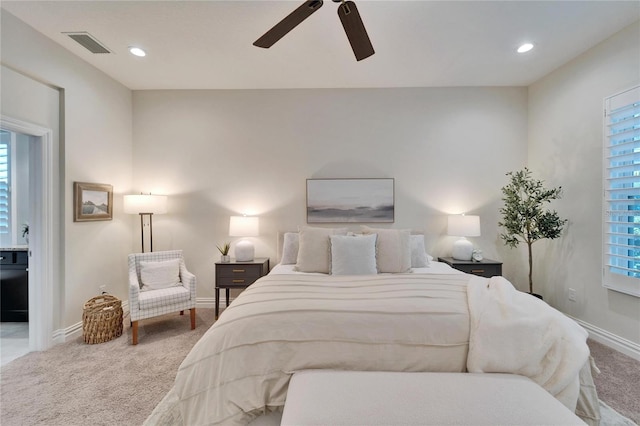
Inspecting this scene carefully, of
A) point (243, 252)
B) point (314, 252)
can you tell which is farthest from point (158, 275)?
point (314, 252)

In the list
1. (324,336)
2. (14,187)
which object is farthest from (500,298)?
(14,187)

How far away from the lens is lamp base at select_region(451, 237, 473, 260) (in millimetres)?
3613

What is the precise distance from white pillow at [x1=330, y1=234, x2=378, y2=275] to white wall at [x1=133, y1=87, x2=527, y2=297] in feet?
3.68

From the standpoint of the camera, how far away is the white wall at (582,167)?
2705 millimetres

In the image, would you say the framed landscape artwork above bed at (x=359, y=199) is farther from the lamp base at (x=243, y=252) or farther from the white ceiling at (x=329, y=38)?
the white ceiling at (x=329, y=38)

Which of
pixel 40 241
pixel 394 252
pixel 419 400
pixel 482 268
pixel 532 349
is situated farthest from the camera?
pixel 482 268

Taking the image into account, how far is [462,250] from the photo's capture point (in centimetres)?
362

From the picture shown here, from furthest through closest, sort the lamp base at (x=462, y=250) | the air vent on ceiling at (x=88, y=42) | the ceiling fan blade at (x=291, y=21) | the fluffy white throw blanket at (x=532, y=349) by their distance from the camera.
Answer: the lamp base at (x=462, y=250) < the air vent on ceiling at (x=88, y=42) < the ceiling fan blade at (x=291, y=21) < the fluffy white throw blanket at (x=532, y=349)

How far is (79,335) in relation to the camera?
3.08 meters

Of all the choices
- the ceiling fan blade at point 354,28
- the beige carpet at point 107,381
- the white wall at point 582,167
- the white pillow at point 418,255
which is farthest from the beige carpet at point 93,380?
the white wall at point 582,167

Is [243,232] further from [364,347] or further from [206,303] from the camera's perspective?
[364,347]

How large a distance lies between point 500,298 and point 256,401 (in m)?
1.56

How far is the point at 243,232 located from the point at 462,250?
2.86 metres

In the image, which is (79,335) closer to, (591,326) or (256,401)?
(256,401)
